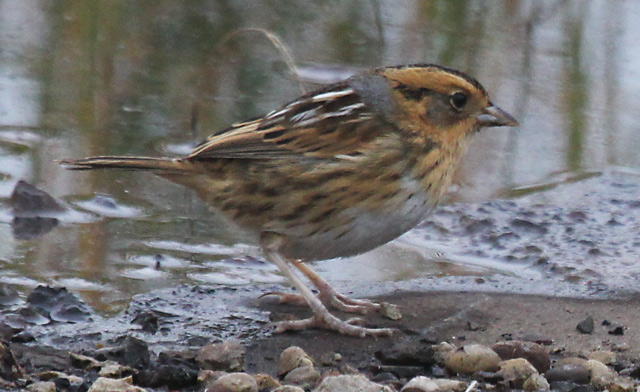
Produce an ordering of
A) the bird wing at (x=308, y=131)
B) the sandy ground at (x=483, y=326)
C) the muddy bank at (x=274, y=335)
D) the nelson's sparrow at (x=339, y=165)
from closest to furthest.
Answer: the muddy bank at (x=274, y=335) < the sandy ground at (x=483, y=326) < the nelson's sparrow at (x=339, y=165) < the bird wing at (x=308, y=131)

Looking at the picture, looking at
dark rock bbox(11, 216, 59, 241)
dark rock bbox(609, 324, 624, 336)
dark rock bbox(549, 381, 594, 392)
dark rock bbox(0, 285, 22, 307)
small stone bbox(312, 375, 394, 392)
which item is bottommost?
dark rock bbox(11, 216, 59, 241)

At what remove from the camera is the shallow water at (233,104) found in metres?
6.25

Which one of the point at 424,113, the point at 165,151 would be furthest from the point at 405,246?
the point at 165,151

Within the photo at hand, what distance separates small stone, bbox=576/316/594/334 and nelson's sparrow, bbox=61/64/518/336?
0.83m

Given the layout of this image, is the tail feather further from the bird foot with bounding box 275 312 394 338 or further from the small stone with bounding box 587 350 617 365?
the small stone with bounding box 587 350 617 365

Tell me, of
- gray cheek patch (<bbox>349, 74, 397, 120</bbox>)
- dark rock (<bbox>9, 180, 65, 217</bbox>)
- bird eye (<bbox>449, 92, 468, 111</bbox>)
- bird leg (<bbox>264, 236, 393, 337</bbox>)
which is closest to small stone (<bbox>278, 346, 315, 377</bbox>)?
bird leg (<bbox>264, 236, 393, 337</bbox>)

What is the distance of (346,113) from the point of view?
5781 mm

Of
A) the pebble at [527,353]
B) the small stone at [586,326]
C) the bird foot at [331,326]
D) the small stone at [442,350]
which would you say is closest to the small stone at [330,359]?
the bird foot at [331,326]

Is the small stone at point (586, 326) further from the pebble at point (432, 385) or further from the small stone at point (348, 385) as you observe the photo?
the small stone at point (348, 385)

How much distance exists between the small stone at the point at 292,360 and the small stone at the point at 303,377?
0.14 feet

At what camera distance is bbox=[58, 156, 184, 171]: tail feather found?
18.7 feet

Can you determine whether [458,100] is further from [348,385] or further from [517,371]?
[348,385]

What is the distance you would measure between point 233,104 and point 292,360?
13.8ft

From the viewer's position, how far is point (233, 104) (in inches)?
347
